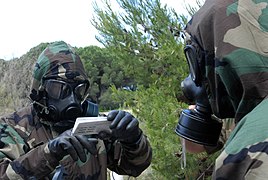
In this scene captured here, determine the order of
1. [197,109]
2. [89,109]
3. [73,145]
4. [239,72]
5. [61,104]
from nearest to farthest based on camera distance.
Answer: [239,72]
[197,109]
[73,145]
[61,104]
[89,109]

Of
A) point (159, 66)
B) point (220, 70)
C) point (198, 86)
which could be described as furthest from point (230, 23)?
point (159, 66)

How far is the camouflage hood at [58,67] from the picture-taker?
2202 mm

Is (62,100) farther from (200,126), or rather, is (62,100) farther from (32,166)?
(200,126)

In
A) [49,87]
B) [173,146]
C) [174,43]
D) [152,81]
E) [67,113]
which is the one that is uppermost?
[49,87]

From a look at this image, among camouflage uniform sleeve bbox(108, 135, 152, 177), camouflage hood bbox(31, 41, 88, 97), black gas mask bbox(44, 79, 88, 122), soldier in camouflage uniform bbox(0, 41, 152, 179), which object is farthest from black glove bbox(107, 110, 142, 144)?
camouflage hood bbox(31, 41, 88, 97)

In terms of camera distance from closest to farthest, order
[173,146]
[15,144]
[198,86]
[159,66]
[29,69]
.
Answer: [198,86]
[15,144]
[173,146]
[159,66]
[29,69]

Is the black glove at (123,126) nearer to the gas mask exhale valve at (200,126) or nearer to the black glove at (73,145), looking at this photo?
the black glove at (73,145)

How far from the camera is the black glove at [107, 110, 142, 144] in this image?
191 centimetres

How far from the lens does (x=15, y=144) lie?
2.09 meters

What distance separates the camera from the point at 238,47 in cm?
100

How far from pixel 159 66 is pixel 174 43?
0.31m

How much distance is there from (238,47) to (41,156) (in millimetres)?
1234

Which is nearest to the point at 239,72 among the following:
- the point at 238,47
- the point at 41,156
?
the point at 238,47

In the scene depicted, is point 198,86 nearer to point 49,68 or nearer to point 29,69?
point 49,68
